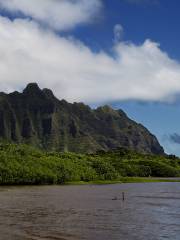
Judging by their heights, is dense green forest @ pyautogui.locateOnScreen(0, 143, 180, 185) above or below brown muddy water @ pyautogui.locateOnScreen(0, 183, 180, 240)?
above

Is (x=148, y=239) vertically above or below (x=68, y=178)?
below

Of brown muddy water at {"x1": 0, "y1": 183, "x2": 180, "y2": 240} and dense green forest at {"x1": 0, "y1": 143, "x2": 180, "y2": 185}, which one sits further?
dense green forest at {"x1": 0, "y1": 143, "x2": 180, "y2": 185}

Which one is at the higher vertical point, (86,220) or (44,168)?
(44,168)

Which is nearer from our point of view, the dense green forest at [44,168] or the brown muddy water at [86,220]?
the brown muddy water at [86,220]

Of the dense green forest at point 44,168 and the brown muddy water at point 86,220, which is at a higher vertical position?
the dense green forest at point 44,168

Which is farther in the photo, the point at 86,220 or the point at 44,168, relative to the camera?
the point at 44,168

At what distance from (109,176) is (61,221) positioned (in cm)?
13180

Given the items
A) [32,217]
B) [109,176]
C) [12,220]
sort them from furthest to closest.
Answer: [109,176] < [32,217] < [12,220]

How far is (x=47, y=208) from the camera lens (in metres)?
82.3

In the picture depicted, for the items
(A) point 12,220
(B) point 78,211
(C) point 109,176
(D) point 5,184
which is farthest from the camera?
(C) point 109,176

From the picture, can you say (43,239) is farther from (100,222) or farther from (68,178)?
(68,178)

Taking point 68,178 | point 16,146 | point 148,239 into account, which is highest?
point 16,146

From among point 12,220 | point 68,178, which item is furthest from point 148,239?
point 68,178

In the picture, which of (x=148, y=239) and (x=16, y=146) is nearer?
(x=148, y=239)
